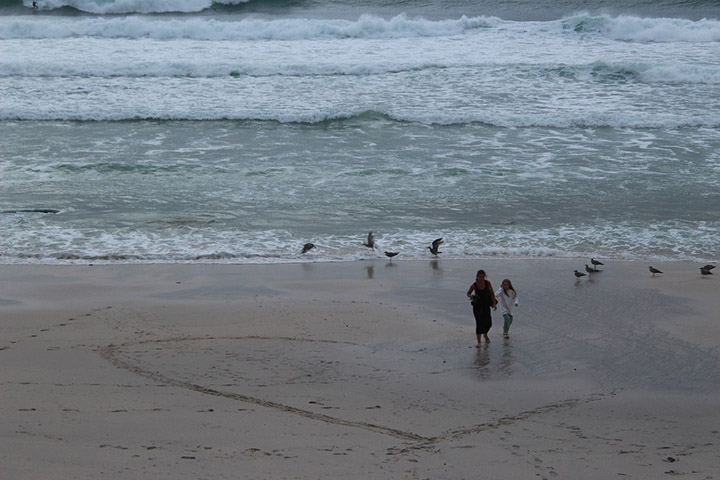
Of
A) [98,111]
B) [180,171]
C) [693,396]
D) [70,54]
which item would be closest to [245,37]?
[70,54]

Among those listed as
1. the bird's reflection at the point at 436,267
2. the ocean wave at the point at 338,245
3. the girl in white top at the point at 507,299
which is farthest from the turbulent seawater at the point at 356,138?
the girl in white top at the point at 507,299

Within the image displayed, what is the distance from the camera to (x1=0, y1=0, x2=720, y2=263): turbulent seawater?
40.2 feet

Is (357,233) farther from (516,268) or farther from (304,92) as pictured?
(304,92)

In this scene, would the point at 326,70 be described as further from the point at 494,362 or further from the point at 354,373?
the point at 354,373

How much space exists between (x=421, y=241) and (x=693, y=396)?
17.2 feet

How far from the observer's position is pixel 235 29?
30172mm

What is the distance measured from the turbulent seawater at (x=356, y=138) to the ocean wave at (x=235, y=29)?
10cm

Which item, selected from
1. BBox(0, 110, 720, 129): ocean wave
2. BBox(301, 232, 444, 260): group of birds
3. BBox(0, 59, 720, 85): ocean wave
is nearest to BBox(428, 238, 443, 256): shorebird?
BBox(301, 232, 444, 260): group of birds

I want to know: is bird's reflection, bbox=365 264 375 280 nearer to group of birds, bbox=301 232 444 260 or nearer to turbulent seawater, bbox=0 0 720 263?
group of birds, bbox=301 232 444 260

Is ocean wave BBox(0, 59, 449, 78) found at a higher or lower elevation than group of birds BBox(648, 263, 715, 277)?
higher

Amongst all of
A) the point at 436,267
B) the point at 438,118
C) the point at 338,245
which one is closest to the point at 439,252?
the point at 436,267

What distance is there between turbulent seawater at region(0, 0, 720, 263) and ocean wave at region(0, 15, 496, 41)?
0.10 meters

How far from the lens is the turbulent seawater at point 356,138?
1226cm

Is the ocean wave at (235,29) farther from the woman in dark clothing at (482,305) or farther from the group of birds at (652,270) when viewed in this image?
the woman in dark clothing at (482,305)
